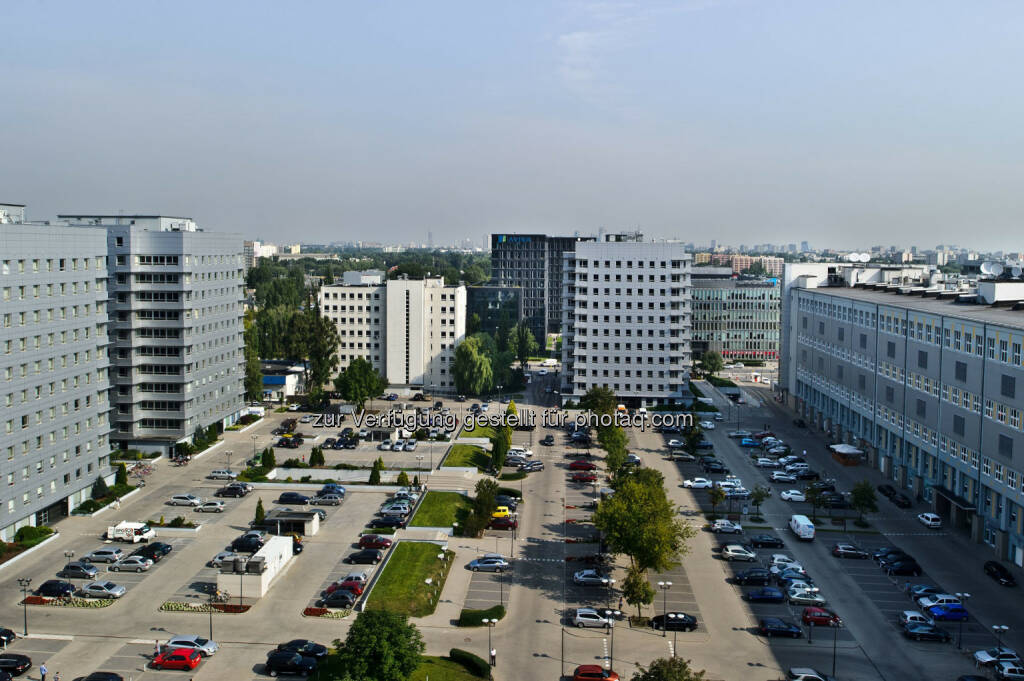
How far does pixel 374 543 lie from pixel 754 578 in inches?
794

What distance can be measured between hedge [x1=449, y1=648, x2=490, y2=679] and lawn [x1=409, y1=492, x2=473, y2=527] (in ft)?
56.7

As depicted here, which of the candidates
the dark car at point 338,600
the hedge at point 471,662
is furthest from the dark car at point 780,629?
the dark car at point 338,600

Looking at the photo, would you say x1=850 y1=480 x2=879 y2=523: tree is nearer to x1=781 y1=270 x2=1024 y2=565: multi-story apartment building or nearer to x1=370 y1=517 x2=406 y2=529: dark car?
x1=781 y1=270 x2=1024 y2=565: multi-story apartment building

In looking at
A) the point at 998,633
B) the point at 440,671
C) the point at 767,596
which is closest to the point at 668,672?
the point at 440,671

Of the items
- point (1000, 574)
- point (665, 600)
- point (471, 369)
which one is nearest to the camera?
point (665, 600)

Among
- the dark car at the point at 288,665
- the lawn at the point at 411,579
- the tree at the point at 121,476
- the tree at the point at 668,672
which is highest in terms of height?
the tree at the point at 668,672

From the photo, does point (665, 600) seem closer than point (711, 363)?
Yes

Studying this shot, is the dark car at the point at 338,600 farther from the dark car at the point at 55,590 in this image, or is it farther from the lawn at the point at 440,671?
the dark car at the point at 55,590

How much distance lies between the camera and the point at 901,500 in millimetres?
56031

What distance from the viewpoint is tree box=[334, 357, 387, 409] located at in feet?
Result: 272

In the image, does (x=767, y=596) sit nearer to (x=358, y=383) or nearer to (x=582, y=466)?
(x=582, y=466)

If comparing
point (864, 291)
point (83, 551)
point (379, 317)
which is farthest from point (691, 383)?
point (83, 551)

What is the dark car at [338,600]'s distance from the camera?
3934cm

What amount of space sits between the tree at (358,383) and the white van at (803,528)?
45243 mm
